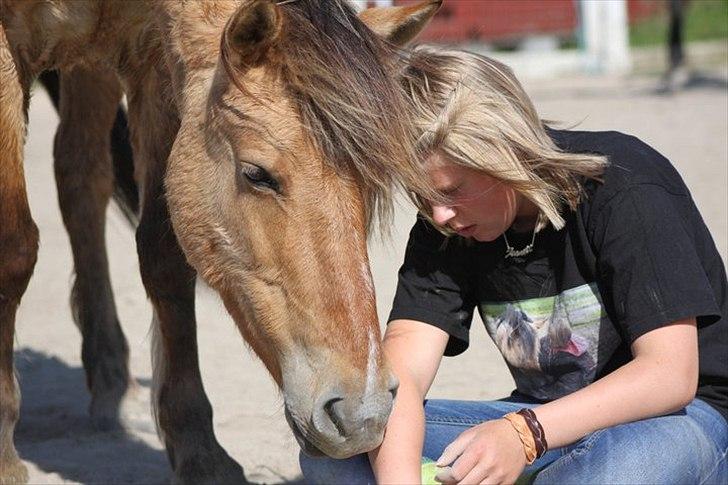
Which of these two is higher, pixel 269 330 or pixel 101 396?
pixel 269 330

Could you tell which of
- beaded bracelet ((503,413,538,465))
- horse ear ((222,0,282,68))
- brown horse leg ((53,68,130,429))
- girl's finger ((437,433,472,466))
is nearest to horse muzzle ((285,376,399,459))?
girl's finger ((437,433,472,466))

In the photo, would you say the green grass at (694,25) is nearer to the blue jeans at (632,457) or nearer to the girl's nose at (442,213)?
the blue jeans at (632,457)

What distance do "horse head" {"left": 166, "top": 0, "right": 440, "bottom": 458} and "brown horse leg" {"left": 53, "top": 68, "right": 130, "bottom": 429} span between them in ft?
6.09

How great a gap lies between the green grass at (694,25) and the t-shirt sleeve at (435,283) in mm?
14393

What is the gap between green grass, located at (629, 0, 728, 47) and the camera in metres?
17.0

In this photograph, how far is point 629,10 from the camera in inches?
685

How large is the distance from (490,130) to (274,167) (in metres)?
0.48

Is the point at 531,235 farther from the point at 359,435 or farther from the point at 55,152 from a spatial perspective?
the point at 55,152

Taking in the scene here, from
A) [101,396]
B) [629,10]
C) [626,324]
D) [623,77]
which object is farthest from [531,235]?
[629,10]

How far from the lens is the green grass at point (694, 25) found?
55.9 ft

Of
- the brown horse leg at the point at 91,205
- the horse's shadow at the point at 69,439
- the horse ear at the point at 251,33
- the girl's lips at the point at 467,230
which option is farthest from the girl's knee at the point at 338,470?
the brown horse leg at the point at 91,205

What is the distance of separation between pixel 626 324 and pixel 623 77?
11.4 m

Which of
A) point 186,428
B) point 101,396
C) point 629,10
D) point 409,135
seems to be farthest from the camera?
point 629,10

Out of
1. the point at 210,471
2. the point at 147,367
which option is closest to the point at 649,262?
the point at 210,471
